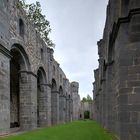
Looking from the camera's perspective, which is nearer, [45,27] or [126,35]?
[126,35]

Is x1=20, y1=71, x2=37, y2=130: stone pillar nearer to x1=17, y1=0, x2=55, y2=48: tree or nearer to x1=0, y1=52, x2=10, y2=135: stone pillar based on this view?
x1=0, y1=52, x2=10, y2=135: stone pillar

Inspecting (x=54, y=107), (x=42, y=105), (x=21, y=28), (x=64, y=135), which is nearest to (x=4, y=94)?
(x=64, y=135)

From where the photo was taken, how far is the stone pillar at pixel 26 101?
15.8 meters

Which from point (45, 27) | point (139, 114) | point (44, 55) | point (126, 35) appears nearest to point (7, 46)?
point (126, 35)

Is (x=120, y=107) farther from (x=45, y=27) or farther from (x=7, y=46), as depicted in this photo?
(x=45, y=27)

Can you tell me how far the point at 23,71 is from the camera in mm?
15891

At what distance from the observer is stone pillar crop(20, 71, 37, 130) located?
15835 millimetres

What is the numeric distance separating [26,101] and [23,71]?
5.60 feet

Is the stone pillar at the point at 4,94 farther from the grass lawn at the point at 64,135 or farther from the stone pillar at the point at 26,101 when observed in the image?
the stone pillar at the point at 26,101

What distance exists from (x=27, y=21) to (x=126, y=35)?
996 cm

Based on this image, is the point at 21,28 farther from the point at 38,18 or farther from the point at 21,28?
the point at 38,18

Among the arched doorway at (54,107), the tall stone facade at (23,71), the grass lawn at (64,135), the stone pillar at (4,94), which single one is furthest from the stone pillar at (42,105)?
the stone pillar at (4,94)

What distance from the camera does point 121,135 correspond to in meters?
6.80

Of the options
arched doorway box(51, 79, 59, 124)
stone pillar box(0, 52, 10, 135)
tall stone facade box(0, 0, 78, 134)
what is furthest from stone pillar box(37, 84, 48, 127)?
stone pillar box(0, 52, 10, 135)
